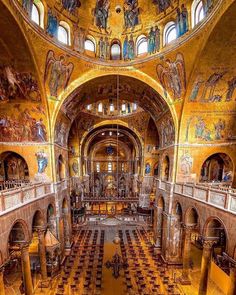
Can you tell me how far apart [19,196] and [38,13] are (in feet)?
33.7

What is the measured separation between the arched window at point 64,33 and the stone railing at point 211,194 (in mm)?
12300

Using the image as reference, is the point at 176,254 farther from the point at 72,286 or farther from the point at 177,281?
the point at 72,286

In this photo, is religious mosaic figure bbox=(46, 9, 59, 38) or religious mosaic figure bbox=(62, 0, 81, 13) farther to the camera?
religious mosaic figure bbox=(62, 0, 81, 13)

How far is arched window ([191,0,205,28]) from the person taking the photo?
10.7m

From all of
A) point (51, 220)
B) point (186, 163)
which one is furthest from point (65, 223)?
point (186, 163)

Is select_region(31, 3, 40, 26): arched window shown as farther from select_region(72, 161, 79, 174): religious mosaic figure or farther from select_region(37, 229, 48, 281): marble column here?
select_region(72, 161, 79, 174): religious mosaic figure

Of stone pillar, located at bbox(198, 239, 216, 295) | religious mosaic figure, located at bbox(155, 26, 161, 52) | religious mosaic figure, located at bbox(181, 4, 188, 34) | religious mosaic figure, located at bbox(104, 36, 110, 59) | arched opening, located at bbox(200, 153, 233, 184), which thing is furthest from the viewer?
arched opening, located at bbox(200, 153, 233, 184)

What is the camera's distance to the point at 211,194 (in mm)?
9438

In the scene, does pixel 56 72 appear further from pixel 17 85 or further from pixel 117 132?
pixel 117 132

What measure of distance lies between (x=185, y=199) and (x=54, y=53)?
12.2m

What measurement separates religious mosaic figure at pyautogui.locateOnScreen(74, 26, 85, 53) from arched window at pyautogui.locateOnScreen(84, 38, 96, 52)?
0.44 meters

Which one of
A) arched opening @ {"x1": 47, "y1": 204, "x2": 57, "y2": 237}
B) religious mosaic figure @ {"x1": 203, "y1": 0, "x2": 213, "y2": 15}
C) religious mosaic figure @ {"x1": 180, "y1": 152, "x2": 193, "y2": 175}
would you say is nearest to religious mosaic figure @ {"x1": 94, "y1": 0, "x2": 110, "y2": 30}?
religious mosaic figure @ {"x1": 203, "y1": 0, "x2": 213, "y2": 15}

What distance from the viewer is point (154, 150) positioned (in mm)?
26938

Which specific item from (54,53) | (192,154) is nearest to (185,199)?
(192,154)
